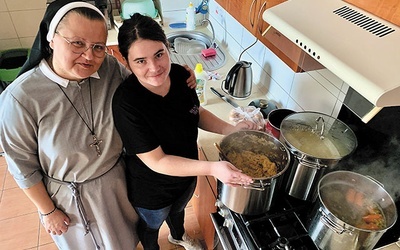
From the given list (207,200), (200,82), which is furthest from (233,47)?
(207,200)

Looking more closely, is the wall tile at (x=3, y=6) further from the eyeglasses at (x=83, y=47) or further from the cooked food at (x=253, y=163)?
the cooked food at (x=253, y=163)

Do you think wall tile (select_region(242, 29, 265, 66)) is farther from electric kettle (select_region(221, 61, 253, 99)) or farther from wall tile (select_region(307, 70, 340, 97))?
wall tile (select_region(307, 70, 340, 97))

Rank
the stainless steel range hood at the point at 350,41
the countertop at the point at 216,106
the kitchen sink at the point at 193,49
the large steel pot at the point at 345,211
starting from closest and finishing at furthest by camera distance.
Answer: the stainless steel range hood at the point at 350,41, the large steel pot at the point at 345,211, the countertop at the point at 216,106, the kitchen sink at the point at 193,49

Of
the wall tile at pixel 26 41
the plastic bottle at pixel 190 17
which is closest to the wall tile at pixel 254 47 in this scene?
the plastic bottle at pixel 190 17

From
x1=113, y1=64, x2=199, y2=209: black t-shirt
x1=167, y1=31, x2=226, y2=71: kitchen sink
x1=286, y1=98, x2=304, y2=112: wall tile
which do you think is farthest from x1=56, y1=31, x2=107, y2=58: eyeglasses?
x1=167, y1=31, x2=226, y2=71: kitchen sink

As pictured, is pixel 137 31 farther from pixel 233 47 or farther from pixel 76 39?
pixel 233 47

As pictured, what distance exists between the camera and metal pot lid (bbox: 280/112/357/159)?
3.45 feet

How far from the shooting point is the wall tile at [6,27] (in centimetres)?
251

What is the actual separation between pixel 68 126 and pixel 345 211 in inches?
37.7

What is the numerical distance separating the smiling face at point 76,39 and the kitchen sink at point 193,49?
112 cm

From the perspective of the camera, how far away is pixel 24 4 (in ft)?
8.27

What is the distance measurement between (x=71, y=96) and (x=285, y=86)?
3.55 ft

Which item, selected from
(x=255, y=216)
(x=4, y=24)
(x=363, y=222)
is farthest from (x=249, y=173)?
(x=4, y=24)

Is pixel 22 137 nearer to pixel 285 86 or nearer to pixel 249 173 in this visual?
pixel 249 173
